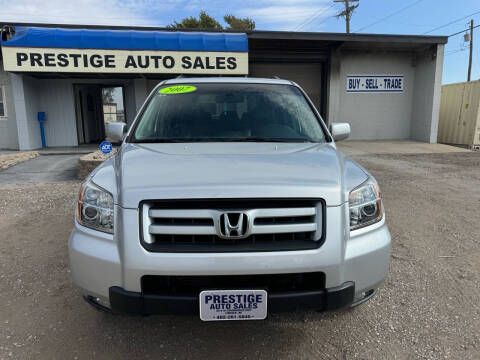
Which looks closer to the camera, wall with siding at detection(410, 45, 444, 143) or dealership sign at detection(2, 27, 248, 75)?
dealership sign at detection(2, 27, 248, 75)

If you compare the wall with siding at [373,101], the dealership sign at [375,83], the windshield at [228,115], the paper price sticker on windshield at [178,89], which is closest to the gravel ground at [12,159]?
the paper price sticker on windshield at [178,89]

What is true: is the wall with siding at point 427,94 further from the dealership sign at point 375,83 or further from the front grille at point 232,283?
the front grille at point 232,283

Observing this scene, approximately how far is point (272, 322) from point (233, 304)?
829 millimetres

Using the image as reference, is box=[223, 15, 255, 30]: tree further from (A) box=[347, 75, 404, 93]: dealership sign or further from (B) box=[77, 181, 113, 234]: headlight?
(B) box=[77, 181, 113, 234]: headlight

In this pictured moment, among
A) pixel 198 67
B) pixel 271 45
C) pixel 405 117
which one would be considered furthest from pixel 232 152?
pixel 405 117

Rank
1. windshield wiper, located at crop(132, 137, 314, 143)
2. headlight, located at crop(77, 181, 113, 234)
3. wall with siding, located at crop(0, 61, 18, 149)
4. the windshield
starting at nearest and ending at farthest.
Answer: headlight, located at crop(77, 181, 113, 234)
windshield wiper, located at crop(132, 137, 314, 143)
the windshield
wall with siding, located at crop(0, 61, 18, 149)

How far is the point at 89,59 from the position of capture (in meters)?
11.0

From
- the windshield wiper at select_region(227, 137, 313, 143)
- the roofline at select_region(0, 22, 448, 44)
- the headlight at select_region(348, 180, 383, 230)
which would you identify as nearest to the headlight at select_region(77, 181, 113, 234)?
the windshield wiper at select_region(227, 137, 313, 143)

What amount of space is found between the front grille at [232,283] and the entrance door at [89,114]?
1419 cm

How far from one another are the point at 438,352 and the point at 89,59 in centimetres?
1188

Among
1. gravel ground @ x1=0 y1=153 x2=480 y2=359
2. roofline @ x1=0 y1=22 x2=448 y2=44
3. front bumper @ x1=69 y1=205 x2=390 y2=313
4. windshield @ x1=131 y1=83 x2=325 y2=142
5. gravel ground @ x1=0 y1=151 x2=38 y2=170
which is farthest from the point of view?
roofline @ x1=0 y1=22 x2=448 y2=44

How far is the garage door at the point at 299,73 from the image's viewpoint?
15.6 m

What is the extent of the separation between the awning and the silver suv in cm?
1053

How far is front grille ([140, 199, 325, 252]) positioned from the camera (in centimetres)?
176
